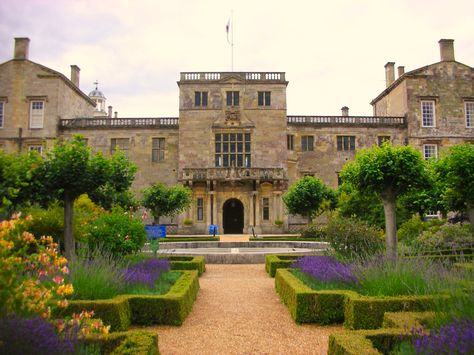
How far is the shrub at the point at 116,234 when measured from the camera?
1245 centimetres

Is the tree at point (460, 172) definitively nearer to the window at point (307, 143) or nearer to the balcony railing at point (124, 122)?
the window at point (307, 143)

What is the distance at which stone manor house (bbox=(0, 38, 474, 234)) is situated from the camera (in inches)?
1297

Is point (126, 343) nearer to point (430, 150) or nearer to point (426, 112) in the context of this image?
point (430, 150)

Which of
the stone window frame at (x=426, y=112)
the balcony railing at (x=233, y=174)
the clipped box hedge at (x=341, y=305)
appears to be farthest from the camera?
the stone window frame at (x=426, y=112)

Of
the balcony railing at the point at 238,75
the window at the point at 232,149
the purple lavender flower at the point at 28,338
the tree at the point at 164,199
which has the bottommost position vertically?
the purple lavender flower at the point at 28,338

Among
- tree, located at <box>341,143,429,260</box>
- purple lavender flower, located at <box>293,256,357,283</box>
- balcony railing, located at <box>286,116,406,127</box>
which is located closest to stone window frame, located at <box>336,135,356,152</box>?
balcony railing, located at <box>286,116,406,127</box>

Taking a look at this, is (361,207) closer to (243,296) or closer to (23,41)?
(243,296)

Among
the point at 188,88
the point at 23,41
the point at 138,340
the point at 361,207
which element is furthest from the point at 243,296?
the point at 23,41

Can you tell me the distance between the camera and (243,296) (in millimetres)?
10797

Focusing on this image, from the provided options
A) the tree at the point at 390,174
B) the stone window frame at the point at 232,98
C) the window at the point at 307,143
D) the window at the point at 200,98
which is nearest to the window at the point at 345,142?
the window at the point at 307,143

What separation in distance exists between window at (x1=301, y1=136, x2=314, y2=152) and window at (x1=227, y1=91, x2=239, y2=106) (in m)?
6.39

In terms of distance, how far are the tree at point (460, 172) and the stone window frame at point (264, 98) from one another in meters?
18.5

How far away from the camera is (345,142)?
118 ft

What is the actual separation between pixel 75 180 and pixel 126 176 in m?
3.30
